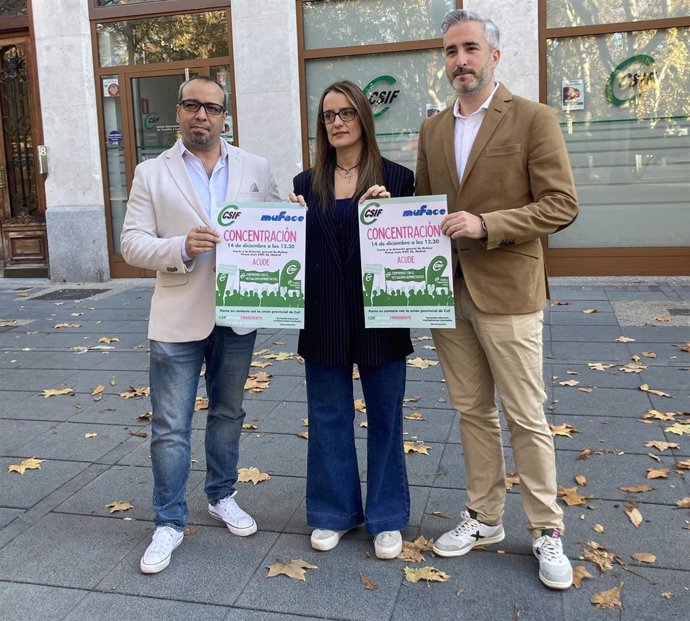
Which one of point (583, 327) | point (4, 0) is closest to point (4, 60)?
point (4, 0)

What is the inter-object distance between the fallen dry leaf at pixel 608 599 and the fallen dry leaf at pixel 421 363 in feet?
11.0

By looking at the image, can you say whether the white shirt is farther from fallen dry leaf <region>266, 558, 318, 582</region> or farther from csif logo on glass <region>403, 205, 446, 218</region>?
fallen dry leaf <region>266, 558, 318, 582</region>

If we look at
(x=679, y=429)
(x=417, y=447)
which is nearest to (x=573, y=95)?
(x=679, y=429)

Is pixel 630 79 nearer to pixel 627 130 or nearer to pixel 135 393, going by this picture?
pixel 627 130

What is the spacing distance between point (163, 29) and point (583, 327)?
23.3 ft

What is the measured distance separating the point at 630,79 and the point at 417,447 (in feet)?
22.6

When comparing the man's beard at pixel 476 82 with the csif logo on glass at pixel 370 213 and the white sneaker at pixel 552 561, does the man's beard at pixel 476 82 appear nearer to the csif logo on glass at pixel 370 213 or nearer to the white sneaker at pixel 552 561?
the csif logo on glass at pixel 370 213

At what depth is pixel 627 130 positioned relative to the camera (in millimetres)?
9609

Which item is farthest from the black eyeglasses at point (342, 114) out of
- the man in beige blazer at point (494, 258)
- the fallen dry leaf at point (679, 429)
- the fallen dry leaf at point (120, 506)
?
the fallen dry leaf at point (679, 429)

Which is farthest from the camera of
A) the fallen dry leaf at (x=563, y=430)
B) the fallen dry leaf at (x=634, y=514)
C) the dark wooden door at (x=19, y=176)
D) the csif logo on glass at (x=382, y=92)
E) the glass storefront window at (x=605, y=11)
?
the dark wooden door at (x=19, y=176)

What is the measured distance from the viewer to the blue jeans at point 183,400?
132 inches

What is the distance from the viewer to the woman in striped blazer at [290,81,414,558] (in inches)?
125

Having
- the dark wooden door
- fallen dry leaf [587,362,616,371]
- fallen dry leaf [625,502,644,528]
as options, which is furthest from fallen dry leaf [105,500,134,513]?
the dark wooden door

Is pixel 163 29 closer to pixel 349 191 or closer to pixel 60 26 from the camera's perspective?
pixel 60 26
